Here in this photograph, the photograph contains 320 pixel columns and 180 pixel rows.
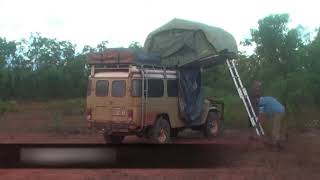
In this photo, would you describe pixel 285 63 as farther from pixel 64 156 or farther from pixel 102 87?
pixel 64 156

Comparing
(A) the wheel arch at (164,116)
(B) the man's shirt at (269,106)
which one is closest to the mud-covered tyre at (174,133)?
(A) the wheel arch at (164,116)

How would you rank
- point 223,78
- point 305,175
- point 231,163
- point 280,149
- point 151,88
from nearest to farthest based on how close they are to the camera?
point 305,175, point 231,163, point 280,149, point 151,88, point 223,78

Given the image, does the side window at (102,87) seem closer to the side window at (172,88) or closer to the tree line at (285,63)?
the side window at (172,88)

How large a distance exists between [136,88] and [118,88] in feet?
1.67

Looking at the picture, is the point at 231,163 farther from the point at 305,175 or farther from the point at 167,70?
the point at 167,70

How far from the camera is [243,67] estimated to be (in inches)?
1081

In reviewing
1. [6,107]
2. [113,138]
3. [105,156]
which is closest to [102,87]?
[113,138]

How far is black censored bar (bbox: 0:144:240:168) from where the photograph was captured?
5.90 metres

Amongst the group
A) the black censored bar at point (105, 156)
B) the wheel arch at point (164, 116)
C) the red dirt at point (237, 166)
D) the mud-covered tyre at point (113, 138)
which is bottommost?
the red dirt at point (237, 166)

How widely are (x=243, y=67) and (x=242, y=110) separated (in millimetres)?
7377

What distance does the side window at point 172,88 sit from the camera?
1456cm

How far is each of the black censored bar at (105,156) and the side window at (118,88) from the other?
6325mm

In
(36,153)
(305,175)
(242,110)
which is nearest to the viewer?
(36,153)

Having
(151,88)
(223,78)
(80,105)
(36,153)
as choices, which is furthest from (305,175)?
(80,105)
